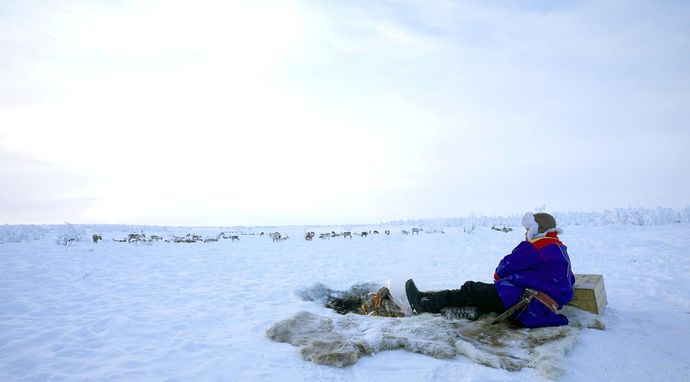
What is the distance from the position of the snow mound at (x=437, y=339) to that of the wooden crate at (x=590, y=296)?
132mm

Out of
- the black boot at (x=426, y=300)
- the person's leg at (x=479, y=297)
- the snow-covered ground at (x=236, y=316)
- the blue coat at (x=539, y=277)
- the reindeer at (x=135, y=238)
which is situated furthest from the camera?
the reindeer at (x=135, y=238)

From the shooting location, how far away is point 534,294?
492 centimetres

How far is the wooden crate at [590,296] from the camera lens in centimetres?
536

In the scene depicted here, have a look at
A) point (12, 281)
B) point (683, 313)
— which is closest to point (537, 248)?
point (683, 313)

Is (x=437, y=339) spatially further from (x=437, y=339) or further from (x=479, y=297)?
(x=479, y=297)

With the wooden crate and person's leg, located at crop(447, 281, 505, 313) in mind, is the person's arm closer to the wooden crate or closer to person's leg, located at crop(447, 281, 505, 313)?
person's leg, located at crop(447, 281, 505, 313)

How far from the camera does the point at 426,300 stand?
593cm

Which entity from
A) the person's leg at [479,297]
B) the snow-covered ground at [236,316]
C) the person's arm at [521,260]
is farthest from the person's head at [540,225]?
the snow-covered ground at [236,316]

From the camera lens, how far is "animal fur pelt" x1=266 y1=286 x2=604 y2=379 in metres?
3.94

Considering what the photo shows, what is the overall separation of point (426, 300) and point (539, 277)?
5.54 ft

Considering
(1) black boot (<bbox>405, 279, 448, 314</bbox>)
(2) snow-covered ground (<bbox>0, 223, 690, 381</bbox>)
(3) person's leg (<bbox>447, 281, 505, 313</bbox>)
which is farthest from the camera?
(1) black boot (<bbox>405, 279, 448, 314</bbox>)

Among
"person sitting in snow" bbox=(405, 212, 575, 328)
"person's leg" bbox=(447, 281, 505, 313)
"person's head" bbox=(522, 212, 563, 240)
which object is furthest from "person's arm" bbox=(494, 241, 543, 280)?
"person's leg" bbox=(447, 281, 505, 313)

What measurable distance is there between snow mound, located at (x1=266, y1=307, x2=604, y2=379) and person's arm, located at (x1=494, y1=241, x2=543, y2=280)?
0.74 m

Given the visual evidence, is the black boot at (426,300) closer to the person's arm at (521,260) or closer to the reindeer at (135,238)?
the person's arm at (521,260)
